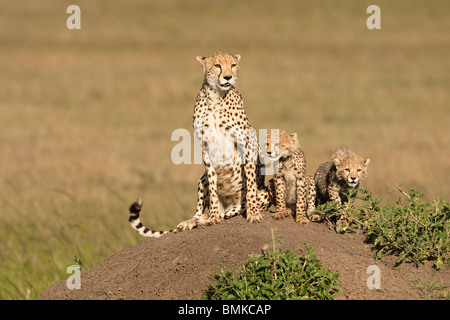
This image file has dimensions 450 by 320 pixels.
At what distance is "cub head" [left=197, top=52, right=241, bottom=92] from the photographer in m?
6.52

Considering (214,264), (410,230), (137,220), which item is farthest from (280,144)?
(214,264)

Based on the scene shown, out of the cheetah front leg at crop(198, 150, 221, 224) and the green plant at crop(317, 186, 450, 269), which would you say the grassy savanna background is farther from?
the green plant at crop(317, 186, 450, 269)

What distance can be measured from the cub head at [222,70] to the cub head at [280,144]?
0.64 meters

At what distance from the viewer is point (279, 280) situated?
5.09 metres

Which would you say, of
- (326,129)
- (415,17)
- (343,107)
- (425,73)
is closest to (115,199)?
(326,129)

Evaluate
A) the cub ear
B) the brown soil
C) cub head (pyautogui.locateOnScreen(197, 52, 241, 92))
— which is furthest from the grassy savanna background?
cub head (pyautogui.locateOnScreen(197, 52, 241, 92))

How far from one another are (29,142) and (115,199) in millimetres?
6141

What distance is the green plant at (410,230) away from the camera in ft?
19.5

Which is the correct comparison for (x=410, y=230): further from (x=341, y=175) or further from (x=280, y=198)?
(x=280, y=198)

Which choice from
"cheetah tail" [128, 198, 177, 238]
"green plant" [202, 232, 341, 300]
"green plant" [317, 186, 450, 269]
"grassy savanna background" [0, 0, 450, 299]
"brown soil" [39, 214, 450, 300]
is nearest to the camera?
"green plant" [202, 232, 341, 300]

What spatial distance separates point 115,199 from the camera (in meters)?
11.4

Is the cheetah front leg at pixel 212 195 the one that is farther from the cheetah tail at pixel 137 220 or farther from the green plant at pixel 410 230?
the green plant at pixel 410 230

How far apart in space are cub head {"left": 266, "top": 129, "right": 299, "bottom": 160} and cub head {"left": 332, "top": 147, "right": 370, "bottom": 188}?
40 cm

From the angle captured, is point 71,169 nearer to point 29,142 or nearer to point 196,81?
point 29,142
